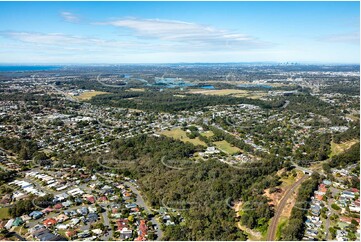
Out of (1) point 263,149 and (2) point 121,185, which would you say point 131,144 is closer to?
(2) point 121,185

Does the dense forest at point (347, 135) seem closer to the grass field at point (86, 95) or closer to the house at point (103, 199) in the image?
the house at point (103, 199)

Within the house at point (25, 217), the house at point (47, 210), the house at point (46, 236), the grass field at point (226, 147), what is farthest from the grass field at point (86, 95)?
the house at point (46, 236)

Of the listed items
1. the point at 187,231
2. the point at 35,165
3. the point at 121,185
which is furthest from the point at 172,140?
the point at 187,231

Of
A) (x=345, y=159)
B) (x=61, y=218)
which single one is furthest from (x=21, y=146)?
(x=345, y=159)

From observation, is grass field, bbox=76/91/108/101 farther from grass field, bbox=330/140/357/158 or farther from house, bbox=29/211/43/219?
grass field, bbox=330/140/357/158

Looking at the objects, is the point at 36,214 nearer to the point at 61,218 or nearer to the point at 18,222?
the point at 18,222

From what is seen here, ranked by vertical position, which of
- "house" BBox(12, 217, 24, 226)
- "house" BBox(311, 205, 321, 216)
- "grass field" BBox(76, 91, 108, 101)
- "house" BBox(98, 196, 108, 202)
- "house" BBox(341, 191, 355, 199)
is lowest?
"house" BBox(12, 217, 24, 226)

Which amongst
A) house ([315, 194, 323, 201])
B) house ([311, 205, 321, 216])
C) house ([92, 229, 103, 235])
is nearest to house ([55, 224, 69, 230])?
house ([92, 229, 103, 235])
